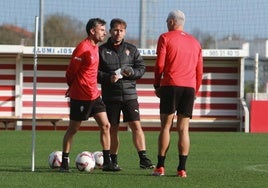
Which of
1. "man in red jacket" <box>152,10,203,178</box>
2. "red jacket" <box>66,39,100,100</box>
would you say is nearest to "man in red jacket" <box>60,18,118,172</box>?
"red jacket" <box>66,39,100,100</box>

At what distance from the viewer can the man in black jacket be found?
11984 mm

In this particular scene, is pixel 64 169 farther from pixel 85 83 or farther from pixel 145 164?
pixel 145 164

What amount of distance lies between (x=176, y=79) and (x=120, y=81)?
5.34 ft

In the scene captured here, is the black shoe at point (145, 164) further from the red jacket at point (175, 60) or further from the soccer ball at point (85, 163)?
the red jacket at point (175, 60)

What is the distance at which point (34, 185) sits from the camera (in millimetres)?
9680

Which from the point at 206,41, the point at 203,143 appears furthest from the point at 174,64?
the point at 206,41

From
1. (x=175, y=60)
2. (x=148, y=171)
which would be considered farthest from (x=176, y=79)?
(x=148, y=171)

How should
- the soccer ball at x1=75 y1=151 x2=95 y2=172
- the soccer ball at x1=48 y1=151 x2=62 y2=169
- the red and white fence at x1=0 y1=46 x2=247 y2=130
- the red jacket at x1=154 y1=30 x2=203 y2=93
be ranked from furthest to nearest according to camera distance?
the red and white fence at x1=0 y1=46 x2=247 y2=130, the soccer ball at x1=48 y1=151 x2=62 y2=169, the soccer ball at x1=75 y1=151 x2=95 y2=172, the red jacket at x1=154 y1=30 x2=203 y2=93

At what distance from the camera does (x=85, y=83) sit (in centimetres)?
→ 1145

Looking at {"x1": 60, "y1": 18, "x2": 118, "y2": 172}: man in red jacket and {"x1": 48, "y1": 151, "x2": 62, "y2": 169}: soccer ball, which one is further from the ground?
{"x1": 60, "y1": 18, "x2": 118, "y2": 172}: man in red jacket

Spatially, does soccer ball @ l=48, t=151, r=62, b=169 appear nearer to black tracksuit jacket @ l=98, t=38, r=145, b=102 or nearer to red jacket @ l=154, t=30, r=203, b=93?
black tracksuit jacket @ l=98, t=38, r=145, b=102

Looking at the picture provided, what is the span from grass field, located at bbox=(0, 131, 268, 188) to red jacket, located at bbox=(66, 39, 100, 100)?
1040 mm

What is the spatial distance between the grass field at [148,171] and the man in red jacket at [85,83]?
0.58 m

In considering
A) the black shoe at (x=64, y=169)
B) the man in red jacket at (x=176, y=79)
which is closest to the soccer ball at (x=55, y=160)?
the black shoe at (x=64, y=169)
